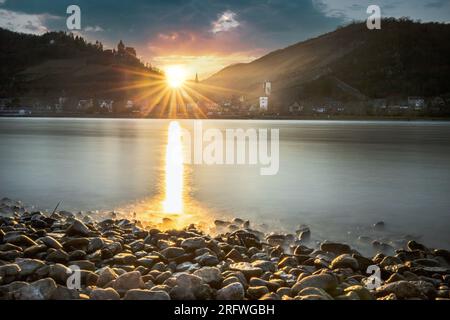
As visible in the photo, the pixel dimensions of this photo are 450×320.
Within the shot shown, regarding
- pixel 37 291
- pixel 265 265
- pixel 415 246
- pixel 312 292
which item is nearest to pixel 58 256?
pixel 37 291

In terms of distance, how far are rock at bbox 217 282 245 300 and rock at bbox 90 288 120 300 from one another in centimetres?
143

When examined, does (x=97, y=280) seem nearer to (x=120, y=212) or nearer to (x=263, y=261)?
(x=263, y=261)

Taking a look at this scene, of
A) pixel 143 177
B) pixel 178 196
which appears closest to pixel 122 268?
pixel 178 196

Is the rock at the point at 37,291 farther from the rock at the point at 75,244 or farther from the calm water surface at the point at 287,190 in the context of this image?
the calm water surface at the point at 287,190

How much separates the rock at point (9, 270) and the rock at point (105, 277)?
50.2 inches

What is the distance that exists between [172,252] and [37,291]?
278 cm

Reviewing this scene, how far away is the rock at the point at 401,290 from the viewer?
623 cm

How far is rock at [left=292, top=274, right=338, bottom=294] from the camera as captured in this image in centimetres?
620

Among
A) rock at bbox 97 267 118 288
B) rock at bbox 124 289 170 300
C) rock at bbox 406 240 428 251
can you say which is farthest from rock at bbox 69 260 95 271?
rock at bbox 406 240 428 251

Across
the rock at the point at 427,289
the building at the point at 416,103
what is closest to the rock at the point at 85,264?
the rock at the point at 427,289

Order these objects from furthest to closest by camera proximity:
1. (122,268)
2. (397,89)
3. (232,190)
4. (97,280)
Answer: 1. (397,89)
2. (232,190)
3. (122,268)
4. (97,280)

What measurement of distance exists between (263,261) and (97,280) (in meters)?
2.86

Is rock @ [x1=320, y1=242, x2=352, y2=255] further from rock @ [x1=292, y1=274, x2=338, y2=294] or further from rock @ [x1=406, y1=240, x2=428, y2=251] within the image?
rock @ [x1=292, y1=274, x2=338, y2=294]
